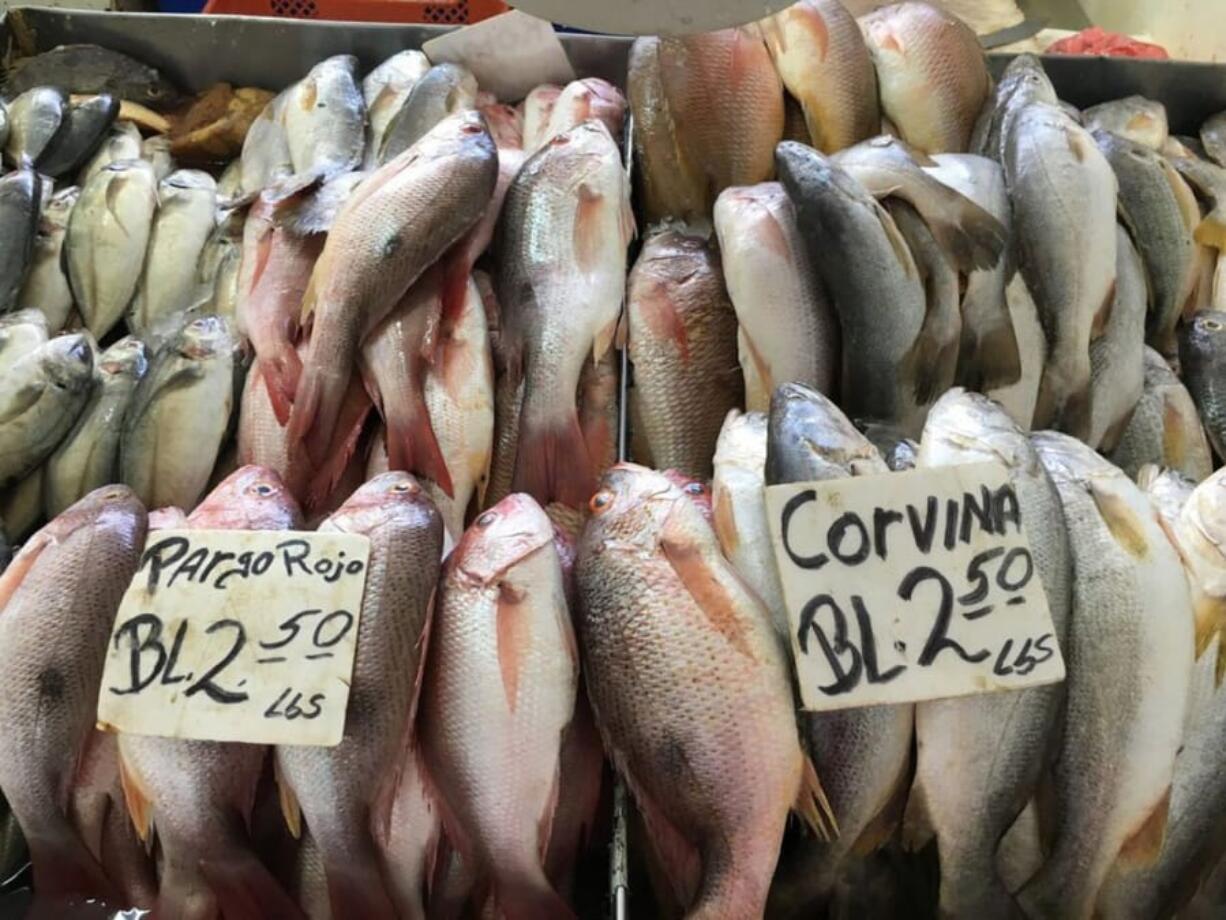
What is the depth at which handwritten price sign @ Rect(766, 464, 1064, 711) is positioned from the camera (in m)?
1.20

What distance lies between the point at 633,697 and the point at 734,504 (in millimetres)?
309

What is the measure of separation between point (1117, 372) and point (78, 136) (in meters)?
2.21

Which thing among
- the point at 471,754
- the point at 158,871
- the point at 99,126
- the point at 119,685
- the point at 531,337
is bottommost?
the point at 158,871

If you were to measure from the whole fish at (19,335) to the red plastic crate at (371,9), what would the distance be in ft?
5.17

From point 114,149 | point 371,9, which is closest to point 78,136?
point 114,149

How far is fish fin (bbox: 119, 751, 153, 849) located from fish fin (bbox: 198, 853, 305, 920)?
0.10m

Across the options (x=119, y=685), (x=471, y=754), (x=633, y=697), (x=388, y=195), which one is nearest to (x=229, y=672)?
(x=119, y=685)

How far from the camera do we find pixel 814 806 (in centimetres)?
123

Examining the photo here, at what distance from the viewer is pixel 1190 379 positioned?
5.88ft

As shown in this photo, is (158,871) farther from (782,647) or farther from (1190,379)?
(1190,379)

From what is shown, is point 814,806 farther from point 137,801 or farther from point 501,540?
point 137,801

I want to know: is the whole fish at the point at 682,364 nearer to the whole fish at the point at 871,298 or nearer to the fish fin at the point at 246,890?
the whole fish at the point at 871,298

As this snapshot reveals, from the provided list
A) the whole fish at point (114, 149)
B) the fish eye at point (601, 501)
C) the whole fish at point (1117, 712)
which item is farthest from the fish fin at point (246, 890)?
the whole fish at point (114, 149)

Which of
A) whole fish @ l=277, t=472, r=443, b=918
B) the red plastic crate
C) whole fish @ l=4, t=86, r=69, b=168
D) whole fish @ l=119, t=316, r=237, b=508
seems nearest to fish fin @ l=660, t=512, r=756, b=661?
whole fish @ l=277, t=472, r=443, b=918
